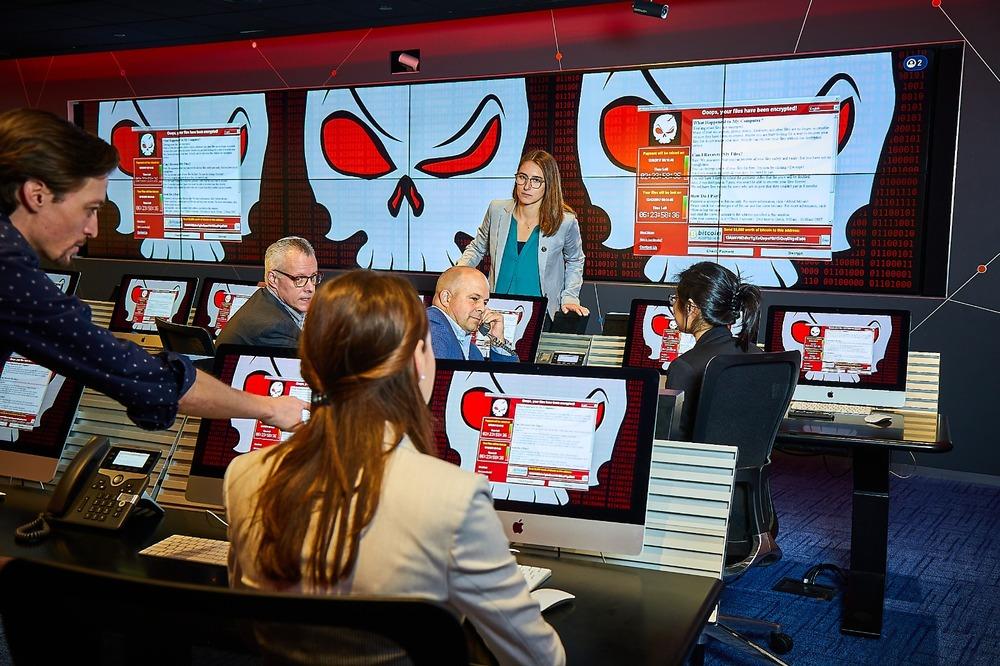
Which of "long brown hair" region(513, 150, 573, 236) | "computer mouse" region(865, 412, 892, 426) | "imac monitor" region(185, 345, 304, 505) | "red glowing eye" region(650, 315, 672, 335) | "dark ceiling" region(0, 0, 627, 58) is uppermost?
"dark ceiling" region(0, 0, 627, 58)

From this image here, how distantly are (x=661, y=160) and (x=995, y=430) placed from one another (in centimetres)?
282

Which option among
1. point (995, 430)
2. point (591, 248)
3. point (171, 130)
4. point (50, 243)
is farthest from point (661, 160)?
point (50, 243)

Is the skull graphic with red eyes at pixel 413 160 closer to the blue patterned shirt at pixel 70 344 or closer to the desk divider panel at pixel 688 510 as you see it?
the desk divider panel at pixel 688 510

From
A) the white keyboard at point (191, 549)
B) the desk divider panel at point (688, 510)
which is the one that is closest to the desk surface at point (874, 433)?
the desk divider panel at point (688, 510)

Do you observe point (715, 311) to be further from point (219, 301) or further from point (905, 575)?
point (219, 301)

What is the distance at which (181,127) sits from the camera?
8.69 m

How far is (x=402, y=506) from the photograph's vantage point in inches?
44.9

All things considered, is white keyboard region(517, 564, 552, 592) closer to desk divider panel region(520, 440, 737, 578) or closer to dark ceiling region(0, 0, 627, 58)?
desk divider panel region(520, 440, 737, 578)

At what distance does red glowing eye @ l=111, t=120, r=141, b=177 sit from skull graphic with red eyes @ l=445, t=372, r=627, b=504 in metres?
7.95

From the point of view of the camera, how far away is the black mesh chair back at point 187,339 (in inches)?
157

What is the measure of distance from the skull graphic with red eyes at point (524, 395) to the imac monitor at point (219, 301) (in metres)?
3.69

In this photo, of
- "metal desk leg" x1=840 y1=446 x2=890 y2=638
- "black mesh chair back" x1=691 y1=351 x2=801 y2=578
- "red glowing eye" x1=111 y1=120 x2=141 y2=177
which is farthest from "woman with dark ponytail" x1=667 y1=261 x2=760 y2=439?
"red glowing eye" x1=111 y1=120 x2=141 y2=177

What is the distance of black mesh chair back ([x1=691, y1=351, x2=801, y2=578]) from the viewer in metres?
2.84

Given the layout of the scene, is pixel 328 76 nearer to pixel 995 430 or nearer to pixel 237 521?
pixel 995 430
